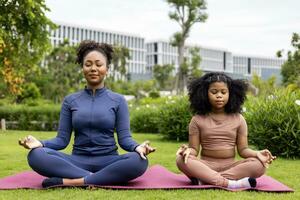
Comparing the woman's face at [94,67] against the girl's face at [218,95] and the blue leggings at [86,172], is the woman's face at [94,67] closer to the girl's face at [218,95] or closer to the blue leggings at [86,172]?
the blue leggings at [86,172]

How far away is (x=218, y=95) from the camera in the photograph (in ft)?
16.4

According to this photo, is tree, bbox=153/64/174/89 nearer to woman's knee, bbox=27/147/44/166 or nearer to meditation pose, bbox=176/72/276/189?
meditation pose, bbox=176/72/276/189

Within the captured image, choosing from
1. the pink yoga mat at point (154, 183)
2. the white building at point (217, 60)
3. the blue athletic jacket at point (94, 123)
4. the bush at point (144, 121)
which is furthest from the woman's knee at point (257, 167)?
the white building at point (217, 60)

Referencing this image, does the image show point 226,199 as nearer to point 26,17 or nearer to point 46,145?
point 46,145

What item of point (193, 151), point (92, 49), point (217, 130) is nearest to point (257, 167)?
point (217, 130)

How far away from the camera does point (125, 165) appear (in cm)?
459

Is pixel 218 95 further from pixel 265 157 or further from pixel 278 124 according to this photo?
pixel 278 124

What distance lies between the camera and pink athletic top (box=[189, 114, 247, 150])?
4.96 m

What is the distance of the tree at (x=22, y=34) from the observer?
11.7 meters

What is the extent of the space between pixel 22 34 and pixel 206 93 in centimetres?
855

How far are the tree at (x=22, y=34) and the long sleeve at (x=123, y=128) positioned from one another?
20.7ft

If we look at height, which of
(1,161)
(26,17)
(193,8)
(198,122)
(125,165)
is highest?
(193,8)

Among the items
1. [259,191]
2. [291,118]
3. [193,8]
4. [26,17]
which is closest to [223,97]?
[259,191]

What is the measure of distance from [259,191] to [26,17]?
28.9 ft
